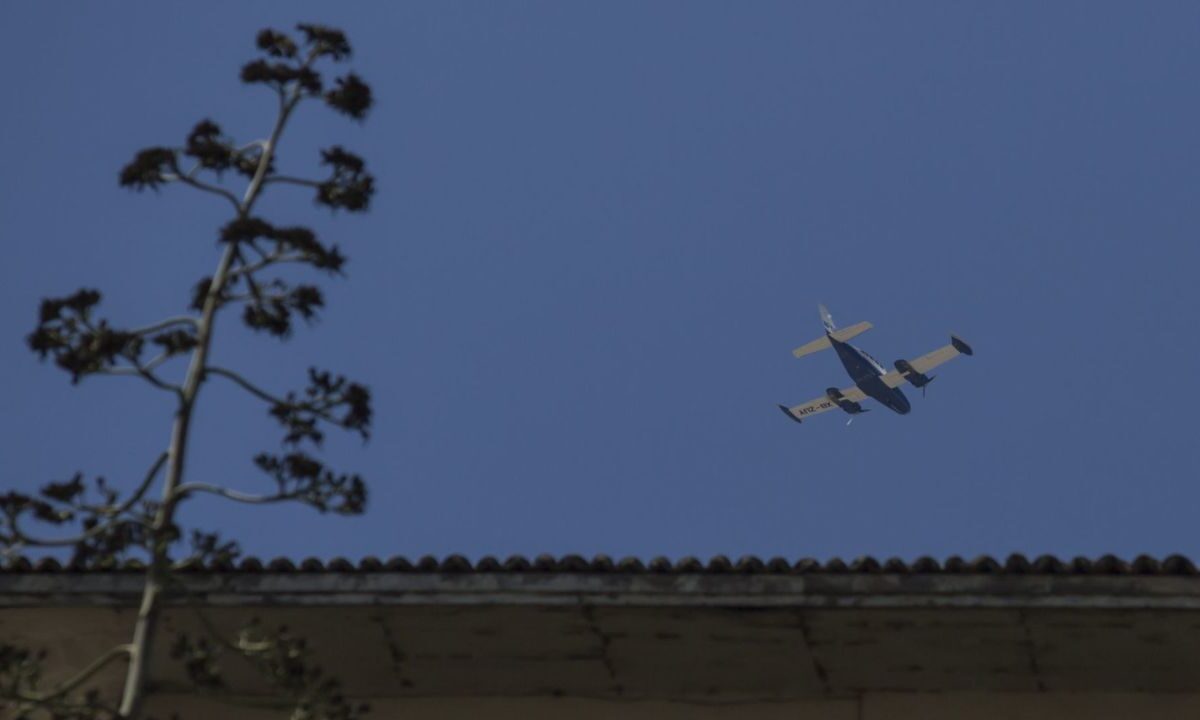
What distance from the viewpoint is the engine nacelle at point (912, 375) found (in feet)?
229

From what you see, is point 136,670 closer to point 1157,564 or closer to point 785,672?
point 785,672

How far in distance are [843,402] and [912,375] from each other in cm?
496

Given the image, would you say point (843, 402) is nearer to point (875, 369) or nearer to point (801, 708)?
point (875, 369)

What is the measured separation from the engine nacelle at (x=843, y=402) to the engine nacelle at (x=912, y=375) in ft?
12.2

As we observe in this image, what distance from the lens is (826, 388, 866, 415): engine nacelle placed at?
244ft

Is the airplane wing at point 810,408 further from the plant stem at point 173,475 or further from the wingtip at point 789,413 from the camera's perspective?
the plant stem at point 173,475

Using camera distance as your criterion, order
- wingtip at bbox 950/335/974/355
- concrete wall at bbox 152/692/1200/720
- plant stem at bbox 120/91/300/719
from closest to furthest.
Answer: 1. plant stem at bbox 120/91/300/719
2. concrete wall at bbox 152/692/1200/720
3. wingtip at bbox 950/335/974/355

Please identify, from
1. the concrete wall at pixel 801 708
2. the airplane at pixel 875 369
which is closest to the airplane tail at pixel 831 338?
the airplane at pixel 875 369

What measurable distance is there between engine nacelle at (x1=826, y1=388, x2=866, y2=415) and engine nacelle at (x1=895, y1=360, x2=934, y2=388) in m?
3.70

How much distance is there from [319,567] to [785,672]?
3.44m

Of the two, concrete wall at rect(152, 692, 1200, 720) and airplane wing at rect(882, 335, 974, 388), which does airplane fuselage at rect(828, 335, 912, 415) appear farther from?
concrete wall at rect(152, 692, 1200, 720)

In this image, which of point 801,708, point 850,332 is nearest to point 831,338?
point 850,332

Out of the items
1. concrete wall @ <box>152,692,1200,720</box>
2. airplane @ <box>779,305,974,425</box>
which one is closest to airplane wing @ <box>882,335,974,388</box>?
airplane @ <box>779,305,974,425</box>

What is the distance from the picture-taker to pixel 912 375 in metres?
70.4
